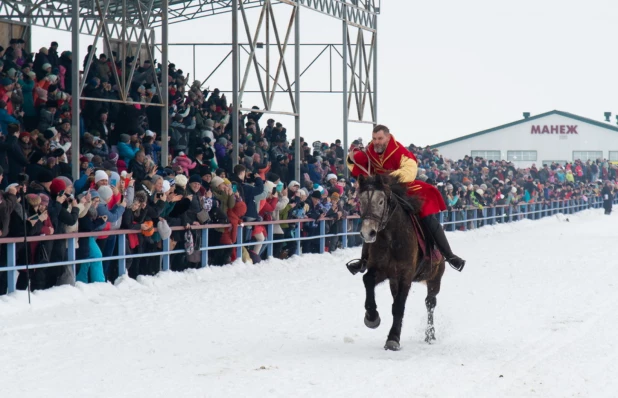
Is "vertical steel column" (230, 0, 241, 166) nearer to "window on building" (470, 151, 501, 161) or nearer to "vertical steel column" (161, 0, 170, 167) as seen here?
"vertical steel column" (161, 0, 170, 167)

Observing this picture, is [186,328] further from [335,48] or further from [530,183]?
A: [530,183]

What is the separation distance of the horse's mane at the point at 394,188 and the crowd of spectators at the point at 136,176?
173 inches

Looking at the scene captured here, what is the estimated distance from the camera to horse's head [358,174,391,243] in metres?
9.12

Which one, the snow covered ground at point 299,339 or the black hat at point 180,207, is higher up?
the black hat at point 180,207

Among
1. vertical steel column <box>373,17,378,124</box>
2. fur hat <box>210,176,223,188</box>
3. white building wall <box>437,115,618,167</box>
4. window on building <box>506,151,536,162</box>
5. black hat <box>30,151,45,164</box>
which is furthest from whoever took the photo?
window on building <box>506,151,536,162</box>

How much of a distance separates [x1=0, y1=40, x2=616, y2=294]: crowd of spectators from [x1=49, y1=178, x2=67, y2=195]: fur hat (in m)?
0.01

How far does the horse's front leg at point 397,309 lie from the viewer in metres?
9.46

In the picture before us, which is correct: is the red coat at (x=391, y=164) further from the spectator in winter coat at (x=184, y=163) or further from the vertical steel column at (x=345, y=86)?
the vertical steel column at (x=345, y=86)

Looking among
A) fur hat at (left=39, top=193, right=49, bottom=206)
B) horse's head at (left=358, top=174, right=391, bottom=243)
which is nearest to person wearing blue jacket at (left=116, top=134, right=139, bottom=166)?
fur hat at (left=39, top=193, right=49, bottom=206)

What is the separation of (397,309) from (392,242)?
0.65 metres

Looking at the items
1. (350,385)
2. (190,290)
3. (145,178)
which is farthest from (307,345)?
(145,178)

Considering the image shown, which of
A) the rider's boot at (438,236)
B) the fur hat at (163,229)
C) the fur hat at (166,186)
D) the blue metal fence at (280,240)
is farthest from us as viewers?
the fur hat at (166,186)

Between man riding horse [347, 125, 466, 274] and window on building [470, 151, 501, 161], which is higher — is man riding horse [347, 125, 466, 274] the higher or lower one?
the higher one

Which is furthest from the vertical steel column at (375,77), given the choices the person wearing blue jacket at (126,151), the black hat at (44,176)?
the black hat at (44,176)
